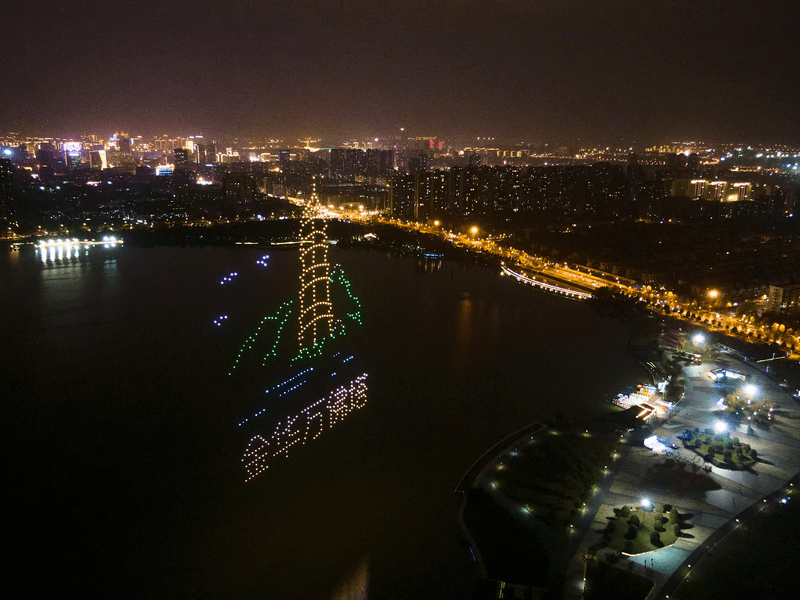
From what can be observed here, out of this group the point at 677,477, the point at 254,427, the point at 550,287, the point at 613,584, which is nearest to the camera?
the point at 613,584

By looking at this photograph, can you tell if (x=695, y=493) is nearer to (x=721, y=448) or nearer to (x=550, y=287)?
(x=721, y=448)

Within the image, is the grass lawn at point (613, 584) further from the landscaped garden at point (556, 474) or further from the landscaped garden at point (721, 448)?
the landscaped garden at point (721, 448)

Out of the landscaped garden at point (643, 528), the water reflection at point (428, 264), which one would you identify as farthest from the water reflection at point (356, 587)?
→ the water reflection at point (428, 264)

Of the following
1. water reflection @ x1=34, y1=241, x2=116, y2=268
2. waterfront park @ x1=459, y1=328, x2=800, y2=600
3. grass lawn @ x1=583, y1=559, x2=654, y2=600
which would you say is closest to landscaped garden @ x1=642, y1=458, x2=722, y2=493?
waterfront park @ x1=459, y1=328, x2=800, y2=600

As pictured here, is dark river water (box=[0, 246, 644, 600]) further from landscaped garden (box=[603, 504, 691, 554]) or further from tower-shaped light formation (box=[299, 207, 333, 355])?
landscaped garden (box=[603, 504, 691, 554])

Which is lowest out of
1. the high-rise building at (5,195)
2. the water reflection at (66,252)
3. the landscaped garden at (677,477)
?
the landscaped garden at (677,477)

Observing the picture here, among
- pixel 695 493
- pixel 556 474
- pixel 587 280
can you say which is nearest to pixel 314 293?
pixel 587 280
